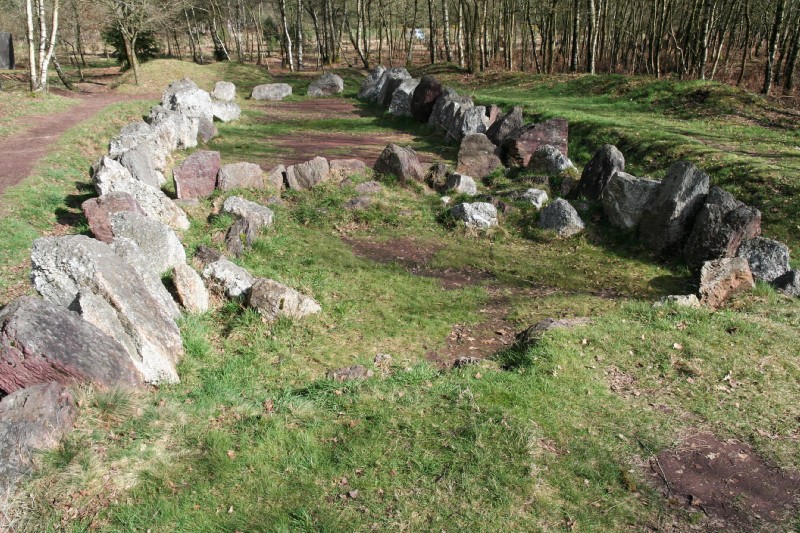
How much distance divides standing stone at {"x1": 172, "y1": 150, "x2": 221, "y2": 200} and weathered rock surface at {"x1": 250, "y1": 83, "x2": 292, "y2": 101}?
54.1 feet

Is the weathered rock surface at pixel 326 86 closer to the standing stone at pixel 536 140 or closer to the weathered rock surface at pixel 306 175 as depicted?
Result: the standing stone at pixel 536 140

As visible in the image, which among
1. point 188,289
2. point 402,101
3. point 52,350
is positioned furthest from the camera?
point 402,101

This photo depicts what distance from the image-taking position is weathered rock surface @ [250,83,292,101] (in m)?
29.8

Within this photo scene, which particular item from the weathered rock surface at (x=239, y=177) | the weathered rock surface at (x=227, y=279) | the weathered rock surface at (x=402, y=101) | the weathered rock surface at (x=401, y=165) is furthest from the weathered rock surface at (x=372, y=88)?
the weathered rock surface at (x=227, y=279)

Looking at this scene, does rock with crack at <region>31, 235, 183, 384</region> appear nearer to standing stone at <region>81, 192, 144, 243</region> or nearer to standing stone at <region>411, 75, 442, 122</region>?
standing stone at <region>81, 192, 144, 243</region>

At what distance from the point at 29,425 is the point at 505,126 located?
56.8 ft

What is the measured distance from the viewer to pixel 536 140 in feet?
58.4

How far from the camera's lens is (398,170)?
1609 centimetres

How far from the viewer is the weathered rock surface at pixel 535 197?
14.3 m

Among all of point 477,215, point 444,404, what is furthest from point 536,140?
point 444,404

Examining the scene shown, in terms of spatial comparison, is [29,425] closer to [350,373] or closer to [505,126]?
[350,373]

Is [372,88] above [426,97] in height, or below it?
above

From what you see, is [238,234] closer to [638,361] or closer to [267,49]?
[638,361]

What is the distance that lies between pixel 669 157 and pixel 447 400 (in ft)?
40.8
